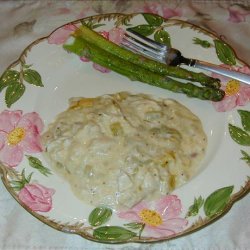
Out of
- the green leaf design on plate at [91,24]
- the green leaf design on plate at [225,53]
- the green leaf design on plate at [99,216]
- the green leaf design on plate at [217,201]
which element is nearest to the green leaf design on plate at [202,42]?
the green leaf design on plate at [225,53]

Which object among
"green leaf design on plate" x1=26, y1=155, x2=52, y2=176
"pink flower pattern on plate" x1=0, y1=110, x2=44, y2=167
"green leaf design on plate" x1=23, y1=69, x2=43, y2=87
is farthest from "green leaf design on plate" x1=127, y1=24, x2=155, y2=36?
"green leaf design on plate" x1=26, y1=155, x2=52, y2=176

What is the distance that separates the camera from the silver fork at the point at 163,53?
66.8 inches

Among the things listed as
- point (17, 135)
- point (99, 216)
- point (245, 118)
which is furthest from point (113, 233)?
point (245, 118)

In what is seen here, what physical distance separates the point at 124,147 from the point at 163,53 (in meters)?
0.43

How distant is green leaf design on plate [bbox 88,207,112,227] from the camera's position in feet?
4.60

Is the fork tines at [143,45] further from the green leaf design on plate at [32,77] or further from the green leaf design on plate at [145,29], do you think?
the green leaf design on plate at [32,77]

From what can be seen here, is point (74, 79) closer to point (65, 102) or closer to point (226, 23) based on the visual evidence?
point (65, 102)

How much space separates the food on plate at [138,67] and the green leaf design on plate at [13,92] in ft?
0.80

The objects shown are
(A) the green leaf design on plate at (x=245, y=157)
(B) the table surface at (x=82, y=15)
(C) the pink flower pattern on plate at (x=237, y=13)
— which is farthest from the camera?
(C) the pink flower pattern on plate at (x=237, y=13)

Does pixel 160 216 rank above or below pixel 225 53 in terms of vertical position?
below

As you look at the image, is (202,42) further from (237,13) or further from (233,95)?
(237,13)

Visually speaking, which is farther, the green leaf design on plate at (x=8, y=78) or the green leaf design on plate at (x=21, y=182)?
the green leaf design on plate at (x=8, y=78)

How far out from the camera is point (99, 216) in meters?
1.41

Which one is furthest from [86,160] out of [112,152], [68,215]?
[68,215]
